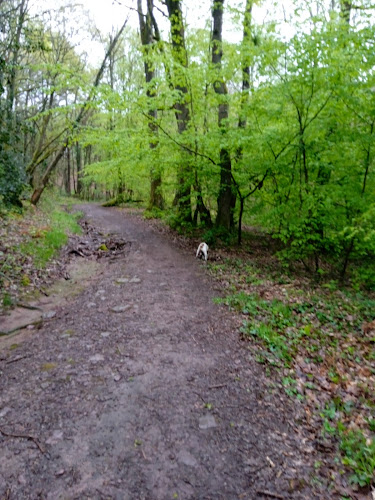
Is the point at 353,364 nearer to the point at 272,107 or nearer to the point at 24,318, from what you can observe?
the point at 24,318

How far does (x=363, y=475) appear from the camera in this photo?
267 centimetres

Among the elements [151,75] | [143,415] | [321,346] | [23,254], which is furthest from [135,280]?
[151,75]

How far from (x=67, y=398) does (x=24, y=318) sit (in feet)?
8.17

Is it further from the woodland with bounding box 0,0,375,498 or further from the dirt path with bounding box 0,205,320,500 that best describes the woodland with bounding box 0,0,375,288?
the dirt path with bounding box 0,205,320,500

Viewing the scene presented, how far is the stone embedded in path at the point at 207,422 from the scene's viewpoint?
3.17 metres

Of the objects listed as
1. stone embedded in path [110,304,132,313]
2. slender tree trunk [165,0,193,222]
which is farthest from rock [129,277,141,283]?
slender tree trunk [165,0,193,222]

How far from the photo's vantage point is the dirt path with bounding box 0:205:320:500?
8.38ft

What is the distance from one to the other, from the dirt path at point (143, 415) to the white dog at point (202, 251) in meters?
3.74

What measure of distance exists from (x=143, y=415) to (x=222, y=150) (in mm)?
8681

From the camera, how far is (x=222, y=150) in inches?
404

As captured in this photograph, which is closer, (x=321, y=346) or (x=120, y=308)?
(x=321, y=346)

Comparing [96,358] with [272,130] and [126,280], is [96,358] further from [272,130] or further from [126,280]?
[272,130]

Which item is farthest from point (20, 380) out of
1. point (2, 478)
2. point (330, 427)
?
point (330, 427)

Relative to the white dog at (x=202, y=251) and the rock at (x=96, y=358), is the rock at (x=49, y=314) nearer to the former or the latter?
the rock at (x=96, y=358)
